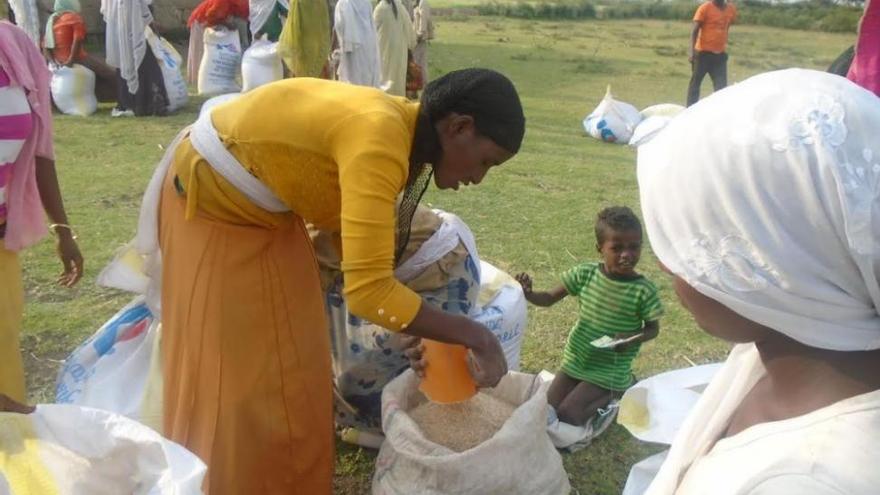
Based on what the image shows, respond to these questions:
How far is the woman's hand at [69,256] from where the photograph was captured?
264 cm

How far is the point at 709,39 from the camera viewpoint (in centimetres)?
937

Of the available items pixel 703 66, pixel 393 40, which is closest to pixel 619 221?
pixel 393 40

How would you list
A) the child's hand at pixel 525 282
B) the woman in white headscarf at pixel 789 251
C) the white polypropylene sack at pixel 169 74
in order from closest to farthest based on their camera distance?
the woman in white headscarf at pixel 789 251, the child's hand at pixel 525 282, the white polypropylene sack at pixel 169 74

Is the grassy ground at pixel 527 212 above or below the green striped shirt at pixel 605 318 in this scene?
below

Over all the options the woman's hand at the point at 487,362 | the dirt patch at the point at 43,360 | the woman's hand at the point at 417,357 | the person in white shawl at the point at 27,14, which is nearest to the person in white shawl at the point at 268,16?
the person in white shawl at the point at 27,14

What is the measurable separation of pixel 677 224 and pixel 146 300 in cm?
205

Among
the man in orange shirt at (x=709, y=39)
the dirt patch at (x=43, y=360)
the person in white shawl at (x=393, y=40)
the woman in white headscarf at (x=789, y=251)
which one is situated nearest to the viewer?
the woman in white headscarf at (x=789, y=251)

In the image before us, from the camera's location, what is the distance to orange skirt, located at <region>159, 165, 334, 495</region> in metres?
2.13

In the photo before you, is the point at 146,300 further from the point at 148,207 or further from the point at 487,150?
the point at 487,150

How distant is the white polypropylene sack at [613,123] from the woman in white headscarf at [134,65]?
4.36m

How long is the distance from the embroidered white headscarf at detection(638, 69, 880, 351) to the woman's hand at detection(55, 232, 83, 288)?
2.18 m

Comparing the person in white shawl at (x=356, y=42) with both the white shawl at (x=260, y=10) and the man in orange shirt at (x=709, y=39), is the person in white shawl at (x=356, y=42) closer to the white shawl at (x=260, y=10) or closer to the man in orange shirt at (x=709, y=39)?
the white shawl at (x=260, y=10)

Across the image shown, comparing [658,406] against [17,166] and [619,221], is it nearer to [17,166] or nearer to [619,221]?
[619,221]

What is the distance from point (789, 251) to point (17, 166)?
2085mm
